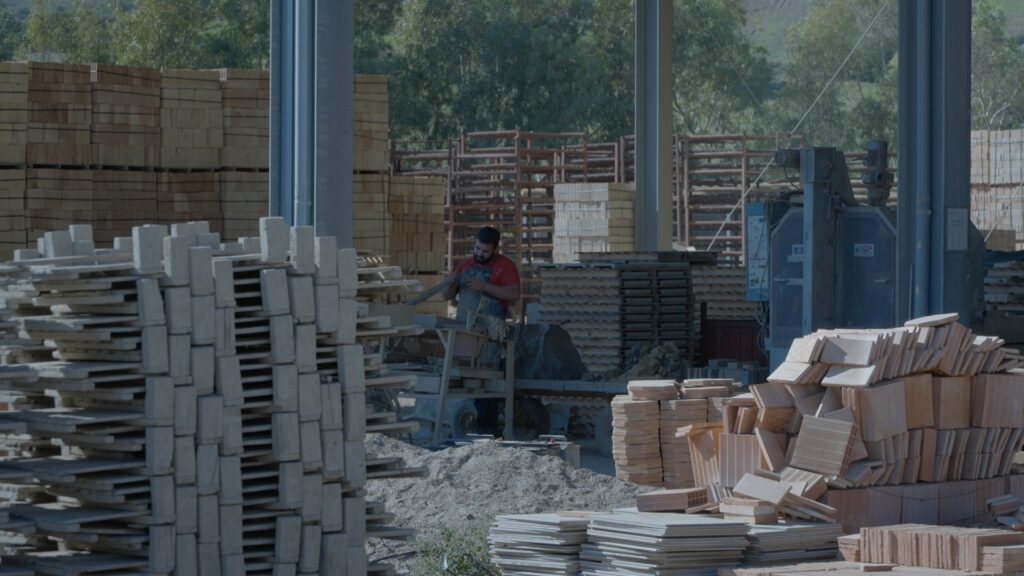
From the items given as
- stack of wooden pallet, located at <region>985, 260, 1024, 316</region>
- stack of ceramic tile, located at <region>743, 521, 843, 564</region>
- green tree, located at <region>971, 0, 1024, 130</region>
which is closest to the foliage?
stack of ceramic tile, located at <region>743, 521, 843, 564</region>

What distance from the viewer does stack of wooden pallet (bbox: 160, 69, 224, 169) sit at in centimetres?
1695

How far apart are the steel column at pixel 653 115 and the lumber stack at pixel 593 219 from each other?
5131 millimetres

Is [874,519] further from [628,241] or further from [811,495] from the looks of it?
[628,241]

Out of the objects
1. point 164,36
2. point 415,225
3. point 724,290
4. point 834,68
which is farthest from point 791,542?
point 834,68

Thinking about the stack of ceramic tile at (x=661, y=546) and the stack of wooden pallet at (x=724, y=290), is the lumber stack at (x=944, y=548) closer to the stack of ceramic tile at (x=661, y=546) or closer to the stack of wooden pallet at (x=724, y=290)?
the stack of ceramic tile at (x=661, y=546)

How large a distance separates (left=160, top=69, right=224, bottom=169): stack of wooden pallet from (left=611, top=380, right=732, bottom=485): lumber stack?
7030mm

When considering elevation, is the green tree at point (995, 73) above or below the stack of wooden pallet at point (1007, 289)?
above

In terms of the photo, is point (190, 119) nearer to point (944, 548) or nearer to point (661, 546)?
point (661, 546)

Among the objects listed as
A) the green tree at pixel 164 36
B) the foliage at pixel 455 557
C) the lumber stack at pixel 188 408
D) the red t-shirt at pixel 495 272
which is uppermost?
the green tree at pixel 164 36

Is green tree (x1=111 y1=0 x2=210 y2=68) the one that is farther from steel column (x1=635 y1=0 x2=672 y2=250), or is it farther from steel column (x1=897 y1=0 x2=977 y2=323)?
steel column (x1=897 y1=0 x2=977 y2=323)

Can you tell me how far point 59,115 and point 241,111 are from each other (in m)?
1.91

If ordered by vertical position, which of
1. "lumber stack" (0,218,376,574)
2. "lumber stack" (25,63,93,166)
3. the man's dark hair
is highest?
"lumber stack" (25,63,93,166)

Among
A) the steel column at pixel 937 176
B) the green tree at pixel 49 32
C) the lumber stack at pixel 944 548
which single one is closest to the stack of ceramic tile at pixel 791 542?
the lumber stack at pixel 944 548

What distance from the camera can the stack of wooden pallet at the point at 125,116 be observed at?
16.6 meters
